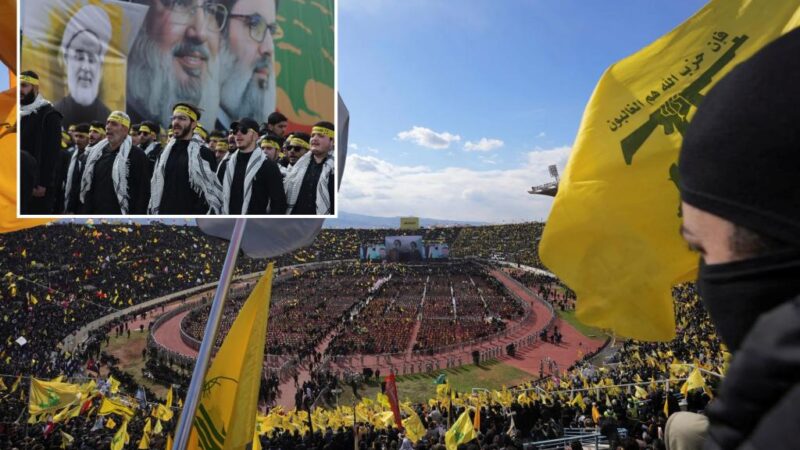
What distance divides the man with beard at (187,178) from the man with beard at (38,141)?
550 mm

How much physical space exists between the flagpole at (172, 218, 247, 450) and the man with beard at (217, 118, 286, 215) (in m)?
0.22

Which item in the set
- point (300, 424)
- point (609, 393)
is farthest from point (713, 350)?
point (300, 424)

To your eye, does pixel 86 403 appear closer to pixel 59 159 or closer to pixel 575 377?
pixel 59 159

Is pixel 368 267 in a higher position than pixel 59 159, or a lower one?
lower

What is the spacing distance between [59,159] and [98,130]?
0.33 m

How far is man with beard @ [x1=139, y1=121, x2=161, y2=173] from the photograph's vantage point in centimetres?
279

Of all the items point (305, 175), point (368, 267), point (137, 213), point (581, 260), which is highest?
point (305, 175)

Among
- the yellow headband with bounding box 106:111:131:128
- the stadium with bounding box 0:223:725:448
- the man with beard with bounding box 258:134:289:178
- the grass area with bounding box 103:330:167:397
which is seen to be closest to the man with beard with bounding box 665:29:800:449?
the man with beard with bounding box 258:134:289:178

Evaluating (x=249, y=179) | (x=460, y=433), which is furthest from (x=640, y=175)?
(x=460, y=433)

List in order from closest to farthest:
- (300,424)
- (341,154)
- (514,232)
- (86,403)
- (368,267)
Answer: (341,154), (300,424), (86,403), (368,267), (514,232)

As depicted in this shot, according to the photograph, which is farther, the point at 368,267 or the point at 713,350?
the point at 368,267

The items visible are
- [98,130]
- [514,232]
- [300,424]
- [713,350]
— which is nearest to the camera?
[98,130]

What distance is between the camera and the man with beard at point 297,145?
9.78ft

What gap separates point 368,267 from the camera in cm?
6059
